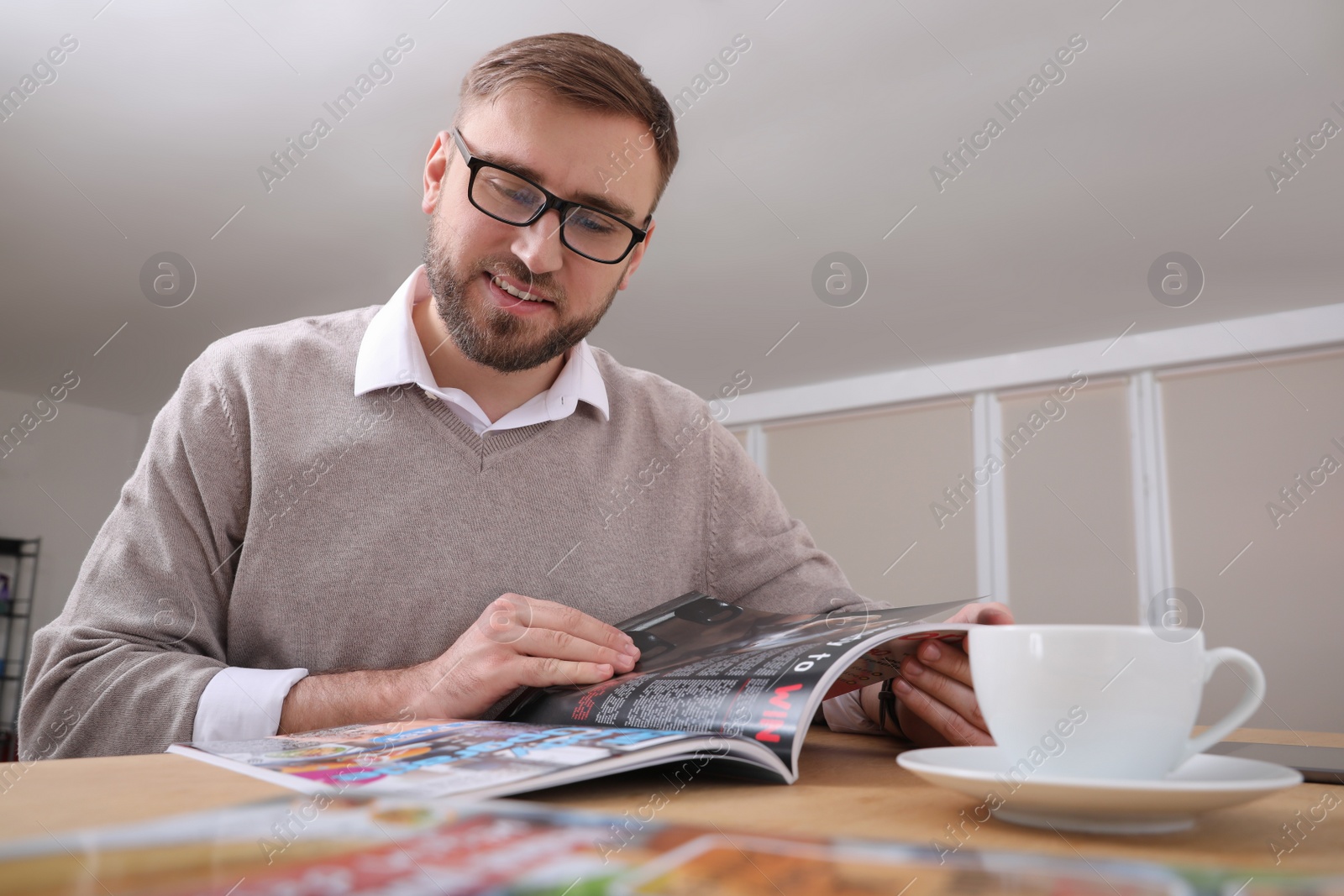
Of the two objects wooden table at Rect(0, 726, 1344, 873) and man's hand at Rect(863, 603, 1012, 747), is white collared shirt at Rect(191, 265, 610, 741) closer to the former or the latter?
wooden table at Rect(0, 726, 1344, 873)

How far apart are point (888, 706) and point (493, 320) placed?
628mm

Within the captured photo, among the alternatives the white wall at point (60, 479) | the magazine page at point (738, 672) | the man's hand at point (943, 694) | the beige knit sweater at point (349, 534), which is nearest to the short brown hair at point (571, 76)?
the beige knit sweater at point (349, 534)

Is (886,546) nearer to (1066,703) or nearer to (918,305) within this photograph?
(918,305)

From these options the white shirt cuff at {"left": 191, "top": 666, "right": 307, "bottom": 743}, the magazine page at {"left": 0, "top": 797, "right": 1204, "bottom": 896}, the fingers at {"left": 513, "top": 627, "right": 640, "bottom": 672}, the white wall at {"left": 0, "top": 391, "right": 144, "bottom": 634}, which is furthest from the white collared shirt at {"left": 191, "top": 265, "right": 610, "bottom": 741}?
the white wall at {"left": 0, "top": 391, "right": 144, "bottom": 634}

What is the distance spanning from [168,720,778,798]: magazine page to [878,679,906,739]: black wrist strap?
0.96 ft

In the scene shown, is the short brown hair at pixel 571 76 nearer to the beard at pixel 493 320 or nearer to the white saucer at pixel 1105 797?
the beard at pixel 493 320

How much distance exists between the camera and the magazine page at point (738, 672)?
0.53m

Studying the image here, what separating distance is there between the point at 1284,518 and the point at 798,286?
9.42 ft

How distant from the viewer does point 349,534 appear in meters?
1.03

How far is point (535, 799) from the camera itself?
0.42 m

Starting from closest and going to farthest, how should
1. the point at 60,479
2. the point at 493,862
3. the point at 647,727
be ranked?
the point at 493,862, the point at 647,727, the point at 60,479

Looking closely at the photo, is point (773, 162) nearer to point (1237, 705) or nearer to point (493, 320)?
point (493, 320)

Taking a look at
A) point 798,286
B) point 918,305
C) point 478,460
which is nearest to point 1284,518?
point 918,305

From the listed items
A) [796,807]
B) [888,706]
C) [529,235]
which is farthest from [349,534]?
[796,807]
